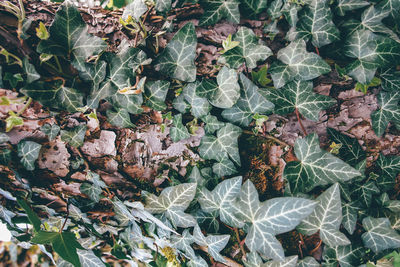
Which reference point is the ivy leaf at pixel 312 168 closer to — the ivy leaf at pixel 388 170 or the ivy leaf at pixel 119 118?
the ivy leaf at pixel 388 170

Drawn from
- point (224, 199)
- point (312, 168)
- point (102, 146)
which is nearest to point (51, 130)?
point (102, 146)

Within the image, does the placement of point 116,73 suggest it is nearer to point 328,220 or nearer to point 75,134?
point 75,134

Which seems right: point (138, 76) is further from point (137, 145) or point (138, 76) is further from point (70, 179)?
point (70, 179)

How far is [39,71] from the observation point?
3.11 ft

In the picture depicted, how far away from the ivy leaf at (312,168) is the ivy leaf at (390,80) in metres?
0.35

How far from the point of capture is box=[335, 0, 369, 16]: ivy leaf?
931mm

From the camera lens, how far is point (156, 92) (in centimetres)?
99

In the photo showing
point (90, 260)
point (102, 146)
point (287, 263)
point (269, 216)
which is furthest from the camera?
point (90, 260)

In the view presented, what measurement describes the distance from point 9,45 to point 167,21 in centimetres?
60

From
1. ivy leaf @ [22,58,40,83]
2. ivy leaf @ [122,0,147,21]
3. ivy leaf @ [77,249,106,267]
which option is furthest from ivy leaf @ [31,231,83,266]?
ivy leaf @ [122,0,147,21]

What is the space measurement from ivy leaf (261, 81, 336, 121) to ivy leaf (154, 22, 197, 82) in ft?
0.98

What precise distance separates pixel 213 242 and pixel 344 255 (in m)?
0.51

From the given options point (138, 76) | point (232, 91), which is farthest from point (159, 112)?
point (232, 91)

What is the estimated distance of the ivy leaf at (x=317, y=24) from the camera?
36.7 inches
